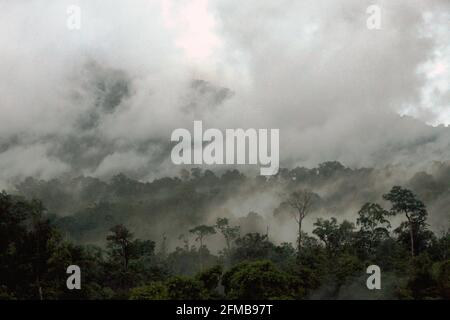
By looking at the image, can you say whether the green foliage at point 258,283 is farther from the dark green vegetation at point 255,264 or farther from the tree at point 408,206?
the tree at point 408,206

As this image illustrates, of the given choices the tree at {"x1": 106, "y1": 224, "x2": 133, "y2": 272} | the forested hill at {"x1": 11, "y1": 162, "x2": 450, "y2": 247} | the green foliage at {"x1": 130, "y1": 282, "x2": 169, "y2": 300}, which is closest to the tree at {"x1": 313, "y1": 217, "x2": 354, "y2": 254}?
the tree at {"x1": 106, "y1": 224, "x2": 133, "y2": 272}

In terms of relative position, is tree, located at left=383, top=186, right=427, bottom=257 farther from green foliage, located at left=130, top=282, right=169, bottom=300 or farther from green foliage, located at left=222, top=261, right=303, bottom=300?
green foliage, located at left=130, top=282, right=169, bottom=300

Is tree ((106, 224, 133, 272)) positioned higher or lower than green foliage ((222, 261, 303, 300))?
higher

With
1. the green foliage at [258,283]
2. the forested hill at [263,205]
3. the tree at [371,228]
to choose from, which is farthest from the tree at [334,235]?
the forested hill at [263,205]

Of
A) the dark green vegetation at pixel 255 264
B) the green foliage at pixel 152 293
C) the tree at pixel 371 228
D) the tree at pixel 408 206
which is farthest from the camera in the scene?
the tree at pixel 371 228

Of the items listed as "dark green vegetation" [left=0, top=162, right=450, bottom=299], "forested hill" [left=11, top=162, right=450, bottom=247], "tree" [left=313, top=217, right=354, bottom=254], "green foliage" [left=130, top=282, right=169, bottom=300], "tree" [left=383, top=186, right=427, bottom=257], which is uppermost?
"forested hill" [left=11, top=162, right=450, bottom=247]

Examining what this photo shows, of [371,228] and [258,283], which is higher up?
[371,228]

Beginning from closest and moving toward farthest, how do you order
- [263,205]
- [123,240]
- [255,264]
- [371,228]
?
[255,264] → [123,240] → [371,228] → [263,205]

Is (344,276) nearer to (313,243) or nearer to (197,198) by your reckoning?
(313,243)

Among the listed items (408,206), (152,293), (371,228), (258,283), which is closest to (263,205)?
(371,228)

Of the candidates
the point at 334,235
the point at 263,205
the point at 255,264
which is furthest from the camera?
the point at 263,205

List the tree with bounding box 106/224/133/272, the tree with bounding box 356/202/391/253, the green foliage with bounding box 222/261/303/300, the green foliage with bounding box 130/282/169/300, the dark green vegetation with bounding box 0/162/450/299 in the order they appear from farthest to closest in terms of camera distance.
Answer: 1. the tree with bounding box 356/202/391/253
2. the tree with bounding box 106/224/133/272
3. the dark green vegetation with bounding box 0/162/450/299
4. the green foliage with bounding box 222/261/303/300
5. the green foliage with bounding box 130/282/169/300

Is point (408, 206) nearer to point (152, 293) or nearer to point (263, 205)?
point (152, 293)
